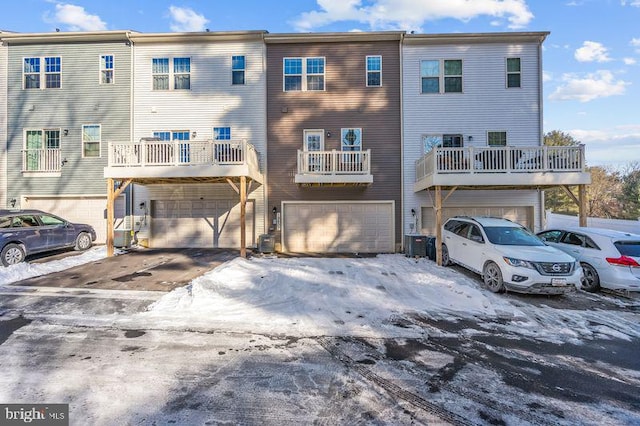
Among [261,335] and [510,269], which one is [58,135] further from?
[510,269]

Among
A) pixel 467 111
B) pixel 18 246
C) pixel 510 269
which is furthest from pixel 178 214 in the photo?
pixel 467 111

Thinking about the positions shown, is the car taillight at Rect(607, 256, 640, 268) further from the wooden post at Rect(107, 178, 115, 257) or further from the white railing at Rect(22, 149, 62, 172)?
the white railing at Rect(22, 149, 62, 172)

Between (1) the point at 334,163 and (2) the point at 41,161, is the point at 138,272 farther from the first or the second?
(2) the point at 41,161

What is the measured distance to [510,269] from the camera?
655 cm

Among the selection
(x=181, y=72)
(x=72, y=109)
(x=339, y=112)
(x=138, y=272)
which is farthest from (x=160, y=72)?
(x=138, y=272)

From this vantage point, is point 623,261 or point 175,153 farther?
point 175,153

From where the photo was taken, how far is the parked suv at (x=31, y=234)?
8891 mm

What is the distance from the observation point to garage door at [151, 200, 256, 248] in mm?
13242

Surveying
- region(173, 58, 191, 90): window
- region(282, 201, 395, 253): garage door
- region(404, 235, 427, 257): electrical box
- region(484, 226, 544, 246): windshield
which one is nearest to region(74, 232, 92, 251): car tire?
region(173, 58, 191, 90): window

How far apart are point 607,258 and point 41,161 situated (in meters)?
20.4

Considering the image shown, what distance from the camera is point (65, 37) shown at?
13.4 metres

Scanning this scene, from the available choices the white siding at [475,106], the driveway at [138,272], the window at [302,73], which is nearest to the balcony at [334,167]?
the white siding at [475,106]

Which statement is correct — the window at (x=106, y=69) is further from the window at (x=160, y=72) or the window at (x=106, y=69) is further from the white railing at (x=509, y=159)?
the white railing at (x=509, y=159)

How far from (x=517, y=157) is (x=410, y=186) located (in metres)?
3.99
